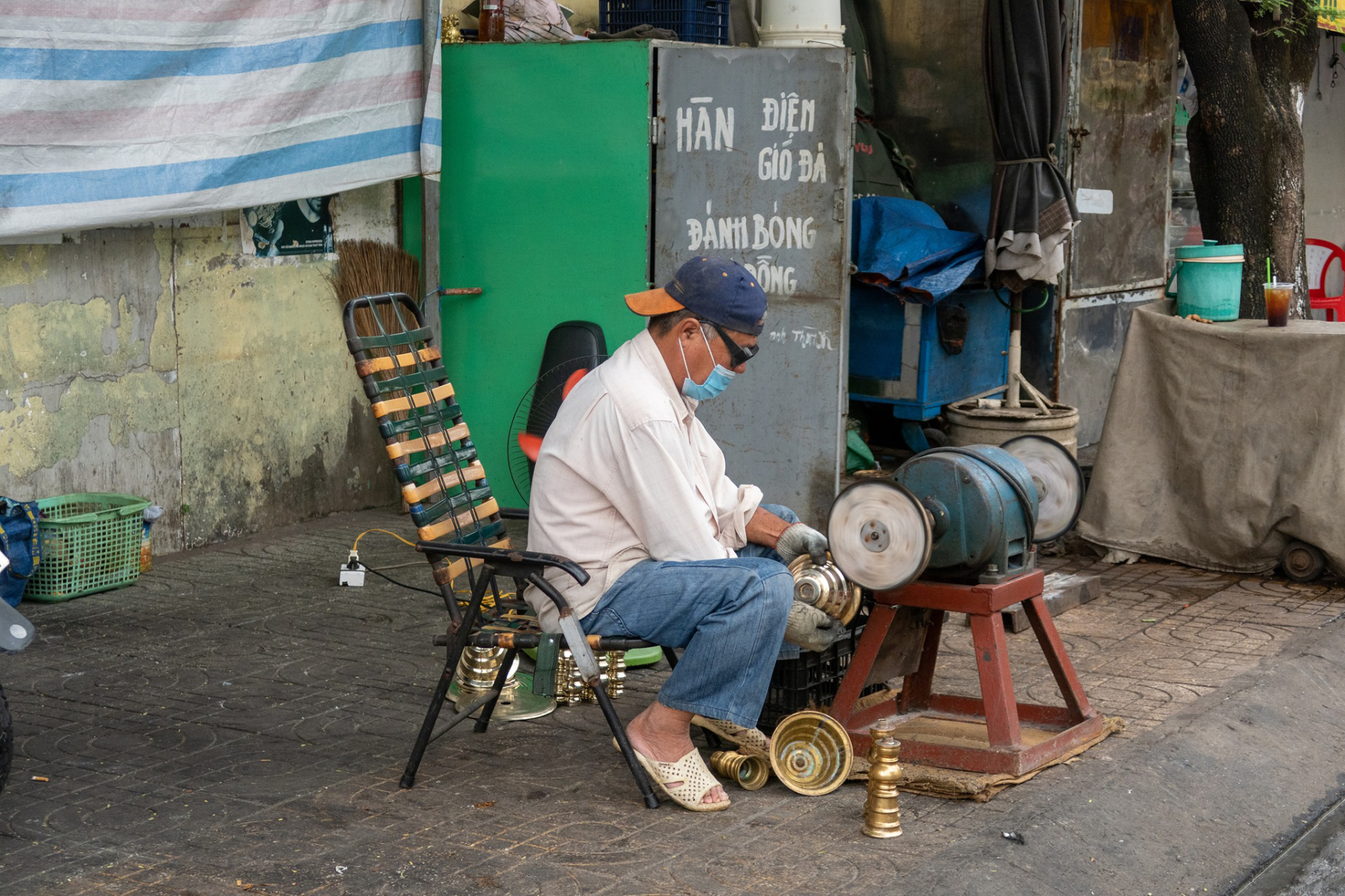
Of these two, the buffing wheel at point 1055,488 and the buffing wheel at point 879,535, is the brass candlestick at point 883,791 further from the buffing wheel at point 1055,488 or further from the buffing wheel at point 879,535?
the buffing wheel at point 1055,488

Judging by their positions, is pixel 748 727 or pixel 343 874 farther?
pixel 748 727

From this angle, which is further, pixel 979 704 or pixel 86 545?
pixel 86 545

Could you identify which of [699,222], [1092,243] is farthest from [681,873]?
[1092,243]

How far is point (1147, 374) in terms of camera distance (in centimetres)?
711

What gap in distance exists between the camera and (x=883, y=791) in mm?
3816

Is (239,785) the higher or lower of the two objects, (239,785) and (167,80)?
the lower

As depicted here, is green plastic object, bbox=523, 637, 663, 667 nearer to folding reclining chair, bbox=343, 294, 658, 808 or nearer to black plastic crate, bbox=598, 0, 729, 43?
folding reclining chair, bbox=343, 294, 658, 808

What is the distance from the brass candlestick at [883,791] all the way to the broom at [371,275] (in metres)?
4.17

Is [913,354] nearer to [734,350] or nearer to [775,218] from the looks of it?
[775,218]

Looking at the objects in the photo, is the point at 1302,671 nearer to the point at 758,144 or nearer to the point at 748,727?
the point at 748,727

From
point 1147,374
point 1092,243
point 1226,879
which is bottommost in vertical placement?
point 1226,879

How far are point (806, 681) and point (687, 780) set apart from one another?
63 cm

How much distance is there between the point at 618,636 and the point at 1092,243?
19.1 ft

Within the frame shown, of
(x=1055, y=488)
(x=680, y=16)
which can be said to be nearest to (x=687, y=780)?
(x=1055, y=488)
